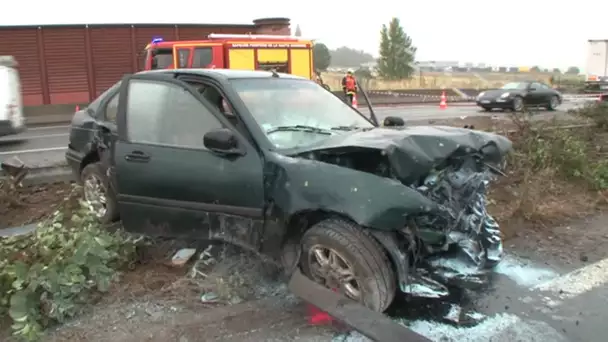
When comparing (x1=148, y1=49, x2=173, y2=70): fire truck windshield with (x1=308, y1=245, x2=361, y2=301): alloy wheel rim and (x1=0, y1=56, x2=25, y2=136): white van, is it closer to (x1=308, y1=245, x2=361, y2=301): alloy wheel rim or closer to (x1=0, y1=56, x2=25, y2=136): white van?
(x1=0, y1=56, x2=25, y2=136): white van

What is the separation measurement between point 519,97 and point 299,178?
2067cm

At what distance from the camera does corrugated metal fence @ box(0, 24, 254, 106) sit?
21641mm

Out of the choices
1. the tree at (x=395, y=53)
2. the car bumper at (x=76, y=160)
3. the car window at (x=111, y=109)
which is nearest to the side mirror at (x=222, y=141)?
the car window at (x=111, y=109)

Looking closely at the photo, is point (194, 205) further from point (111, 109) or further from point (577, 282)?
point (577, 282)

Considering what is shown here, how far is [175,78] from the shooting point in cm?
458

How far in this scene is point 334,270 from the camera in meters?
3.72

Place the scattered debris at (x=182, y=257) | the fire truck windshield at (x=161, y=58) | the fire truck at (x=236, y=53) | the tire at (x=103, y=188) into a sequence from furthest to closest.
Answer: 1. the fire truck windshield at (x=161, y=58)
2. the fire truck at (x=236, y=53)
3. the tire at (x=103, y=188)
4. the scattered debris at (x=182, y=257)

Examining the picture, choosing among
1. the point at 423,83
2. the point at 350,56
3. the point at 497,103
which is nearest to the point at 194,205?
the point at 497,103

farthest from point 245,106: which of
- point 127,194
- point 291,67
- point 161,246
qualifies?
point 291,67

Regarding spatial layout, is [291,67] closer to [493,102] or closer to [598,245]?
[493,102]

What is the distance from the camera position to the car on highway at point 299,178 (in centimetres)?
353

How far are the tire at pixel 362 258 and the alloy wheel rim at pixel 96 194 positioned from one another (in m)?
2.76

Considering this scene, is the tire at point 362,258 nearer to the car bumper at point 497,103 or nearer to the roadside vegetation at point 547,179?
the roadside vegetation at point 547,179

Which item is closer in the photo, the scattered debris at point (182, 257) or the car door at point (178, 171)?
the car door at point (178, 171)
